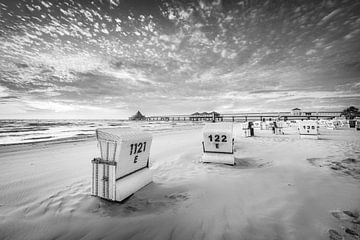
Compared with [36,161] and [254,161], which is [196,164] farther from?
[36,161]

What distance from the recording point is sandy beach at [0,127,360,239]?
9.41 ft

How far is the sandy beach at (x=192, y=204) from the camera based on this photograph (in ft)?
9.41

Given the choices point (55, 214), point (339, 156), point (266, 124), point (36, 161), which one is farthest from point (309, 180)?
point (266, 124)

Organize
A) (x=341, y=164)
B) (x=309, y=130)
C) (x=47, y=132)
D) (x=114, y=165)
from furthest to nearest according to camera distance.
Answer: (x=47, y=132), (x=309, y=130), (x=341, y=164), (x=114, y=165)

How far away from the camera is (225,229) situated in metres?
2.88

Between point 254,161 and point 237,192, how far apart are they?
11.3 feet

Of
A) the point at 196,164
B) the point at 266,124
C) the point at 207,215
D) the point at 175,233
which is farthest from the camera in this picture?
the point at 266,124

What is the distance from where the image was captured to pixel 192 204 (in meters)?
3.72

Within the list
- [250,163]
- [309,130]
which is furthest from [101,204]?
[309,130]

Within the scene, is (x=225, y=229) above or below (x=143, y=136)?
below

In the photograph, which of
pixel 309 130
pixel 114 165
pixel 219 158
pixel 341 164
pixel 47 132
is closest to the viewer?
pixel 114 165

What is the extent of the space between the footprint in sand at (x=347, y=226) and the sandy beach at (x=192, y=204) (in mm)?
36

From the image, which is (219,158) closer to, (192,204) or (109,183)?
(192,204)

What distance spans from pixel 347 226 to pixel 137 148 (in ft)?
14.2
